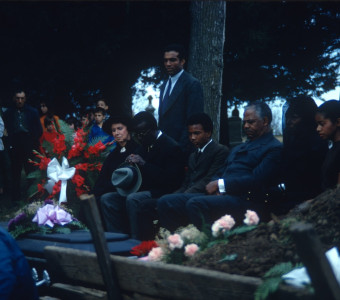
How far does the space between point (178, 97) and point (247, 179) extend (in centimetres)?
191

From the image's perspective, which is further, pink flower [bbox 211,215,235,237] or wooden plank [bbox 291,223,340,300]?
pink flower [bbox 211,215,235,237]

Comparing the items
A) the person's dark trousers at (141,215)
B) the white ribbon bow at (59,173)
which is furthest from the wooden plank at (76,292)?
the white ribbon bow at (59,173)


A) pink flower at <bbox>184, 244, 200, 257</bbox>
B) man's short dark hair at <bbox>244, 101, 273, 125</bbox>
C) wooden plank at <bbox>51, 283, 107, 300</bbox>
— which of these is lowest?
wooden plank at <bbox>51, 283, 107, 300</bbox>

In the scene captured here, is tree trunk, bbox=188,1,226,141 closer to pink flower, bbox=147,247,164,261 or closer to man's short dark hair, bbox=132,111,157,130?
man's short dark hair, bbox=132,111,157,130

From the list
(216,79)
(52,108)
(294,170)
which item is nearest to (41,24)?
(52,108)

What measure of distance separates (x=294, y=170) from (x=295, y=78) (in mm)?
14877

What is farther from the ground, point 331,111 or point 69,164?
point 331,111

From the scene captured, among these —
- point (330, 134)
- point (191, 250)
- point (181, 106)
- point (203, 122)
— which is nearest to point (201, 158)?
point (203, 122)

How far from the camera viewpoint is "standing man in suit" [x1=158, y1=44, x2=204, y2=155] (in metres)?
6.52

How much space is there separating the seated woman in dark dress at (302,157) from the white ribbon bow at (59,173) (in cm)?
254

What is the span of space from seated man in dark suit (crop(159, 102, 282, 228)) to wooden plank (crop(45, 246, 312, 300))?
6.14 feet

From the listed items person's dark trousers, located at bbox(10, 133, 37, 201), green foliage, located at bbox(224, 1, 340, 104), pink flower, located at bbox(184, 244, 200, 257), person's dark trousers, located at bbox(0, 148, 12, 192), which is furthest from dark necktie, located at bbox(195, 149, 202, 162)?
green foliage, located at bbox(224, 1, 340, 104)

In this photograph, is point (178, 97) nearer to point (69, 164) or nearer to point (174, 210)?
point (69, 164)

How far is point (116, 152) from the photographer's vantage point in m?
6.74
